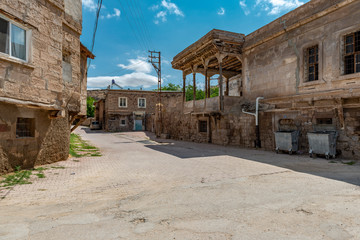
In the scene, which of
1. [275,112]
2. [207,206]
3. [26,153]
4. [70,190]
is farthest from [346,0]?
[26,153]

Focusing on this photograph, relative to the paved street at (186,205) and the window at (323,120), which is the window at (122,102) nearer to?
the paved street at (186,205)

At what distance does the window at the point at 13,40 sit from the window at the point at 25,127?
1922 millimetres

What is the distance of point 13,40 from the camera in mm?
6121

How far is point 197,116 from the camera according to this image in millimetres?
17375

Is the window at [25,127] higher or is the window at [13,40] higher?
the window at [13,40]

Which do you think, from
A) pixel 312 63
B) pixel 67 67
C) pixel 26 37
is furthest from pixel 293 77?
pixel 26 37

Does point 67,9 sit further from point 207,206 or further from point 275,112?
point 275,112

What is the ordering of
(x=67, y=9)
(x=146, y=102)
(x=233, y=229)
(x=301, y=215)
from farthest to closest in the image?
(x=146, y=102), (x=67, y=9), (x=301, y=215), (x=233, y=229)

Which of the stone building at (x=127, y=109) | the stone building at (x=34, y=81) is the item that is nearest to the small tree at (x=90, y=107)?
the stone building at (x=127, y=109)

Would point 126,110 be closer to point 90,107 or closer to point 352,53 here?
point 90,107

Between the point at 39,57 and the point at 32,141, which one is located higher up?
the point at 39,57

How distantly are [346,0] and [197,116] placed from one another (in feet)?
36.1

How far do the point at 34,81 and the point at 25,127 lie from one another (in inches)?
59.8

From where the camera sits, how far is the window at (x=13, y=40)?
19.2ft
